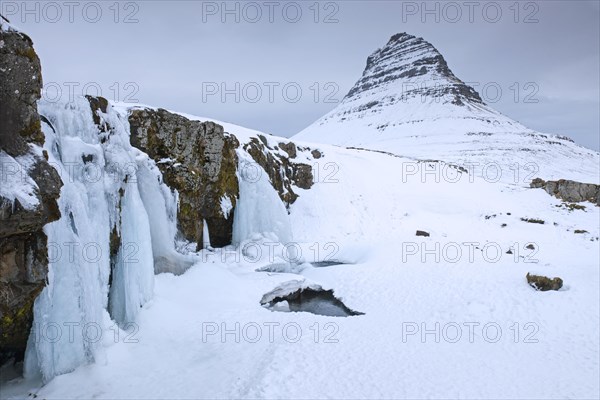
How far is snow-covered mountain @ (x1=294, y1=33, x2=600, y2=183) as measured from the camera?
205 feet

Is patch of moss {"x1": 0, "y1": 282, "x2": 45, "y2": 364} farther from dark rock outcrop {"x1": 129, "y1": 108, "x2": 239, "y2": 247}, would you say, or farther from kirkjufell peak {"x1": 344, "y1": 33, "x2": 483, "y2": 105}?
kirkjufell peak {"x1": 344, "y1": 33, "x2": 483, "y2": 105}

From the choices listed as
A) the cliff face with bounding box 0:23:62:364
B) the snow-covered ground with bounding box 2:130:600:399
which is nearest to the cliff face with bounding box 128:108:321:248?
the snow-covered ground with bounding box 2:130:600:399

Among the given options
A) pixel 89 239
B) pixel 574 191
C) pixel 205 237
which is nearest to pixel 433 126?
pixel 574 191

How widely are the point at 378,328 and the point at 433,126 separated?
91.8 m

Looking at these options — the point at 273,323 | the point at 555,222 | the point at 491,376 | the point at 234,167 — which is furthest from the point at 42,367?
the point at 555,222

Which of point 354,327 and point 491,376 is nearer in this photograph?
point 491,376

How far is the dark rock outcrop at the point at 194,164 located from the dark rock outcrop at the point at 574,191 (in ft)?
95.5

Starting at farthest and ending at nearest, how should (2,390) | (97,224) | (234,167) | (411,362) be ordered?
(234,167) < (411,362) < (97,224) < (2,390)

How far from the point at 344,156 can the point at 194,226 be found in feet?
80.9

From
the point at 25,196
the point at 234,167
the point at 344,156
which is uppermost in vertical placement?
the point at 344,156

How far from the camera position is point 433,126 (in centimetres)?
9350

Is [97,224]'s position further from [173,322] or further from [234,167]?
[234,167]

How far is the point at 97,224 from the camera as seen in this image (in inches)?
340

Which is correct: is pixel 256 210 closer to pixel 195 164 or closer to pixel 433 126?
pixel 195 164
